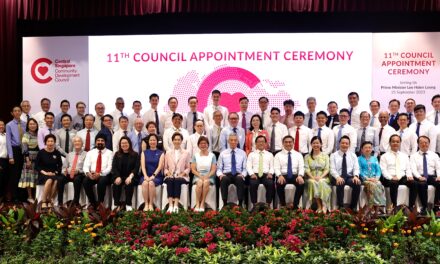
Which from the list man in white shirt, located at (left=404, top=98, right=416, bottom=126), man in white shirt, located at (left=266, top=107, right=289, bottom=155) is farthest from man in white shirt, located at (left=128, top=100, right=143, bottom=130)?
man in white shirt, located at (left=404, top=98, right=416, bottom=126)

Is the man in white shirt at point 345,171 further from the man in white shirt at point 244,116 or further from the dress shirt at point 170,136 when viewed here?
the dress shirt at point 170,136

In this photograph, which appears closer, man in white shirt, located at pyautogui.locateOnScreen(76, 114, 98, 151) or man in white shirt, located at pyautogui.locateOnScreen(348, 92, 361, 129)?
man in white shirt, located at pyautogui.locateOnScreen(76, 114, 98, 151)

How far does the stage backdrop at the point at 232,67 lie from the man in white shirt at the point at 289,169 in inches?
72.8

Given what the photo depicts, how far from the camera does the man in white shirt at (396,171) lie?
21.9 feet

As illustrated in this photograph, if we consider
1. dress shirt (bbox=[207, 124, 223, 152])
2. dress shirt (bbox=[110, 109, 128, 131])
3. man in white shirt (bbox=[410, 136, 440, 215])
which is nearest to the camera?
man in white shirt (bbox=[410, 136, 440, 215])

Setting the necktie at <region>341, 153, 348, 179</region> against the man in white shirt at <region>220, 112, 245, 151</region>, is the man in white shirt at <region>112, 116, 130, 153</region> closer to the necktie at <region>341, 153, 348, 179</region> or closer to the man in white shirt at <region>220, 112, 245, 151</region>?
the man in white shirt at <region>220, 112, 245, 151</region>

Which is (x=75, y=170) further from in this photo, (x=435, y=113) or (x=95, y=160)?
(x=435, y=113)

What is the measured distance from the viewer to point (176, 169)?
6914 millimetres

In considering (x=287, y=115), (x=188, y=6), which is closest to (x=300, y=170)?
(x=287, y=115)

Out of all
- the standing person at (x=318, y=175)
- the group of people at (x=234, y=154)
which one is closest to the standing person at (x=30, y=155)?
the group of people at (x=234, y=154)

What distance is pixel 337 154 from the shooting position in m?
6.83

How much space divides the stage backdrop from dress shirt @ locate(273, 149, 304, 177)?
74.0 inches

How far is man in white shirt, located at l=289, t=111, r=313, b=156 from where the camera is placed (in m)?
7.25

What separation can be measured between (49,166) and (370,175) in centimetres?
427
